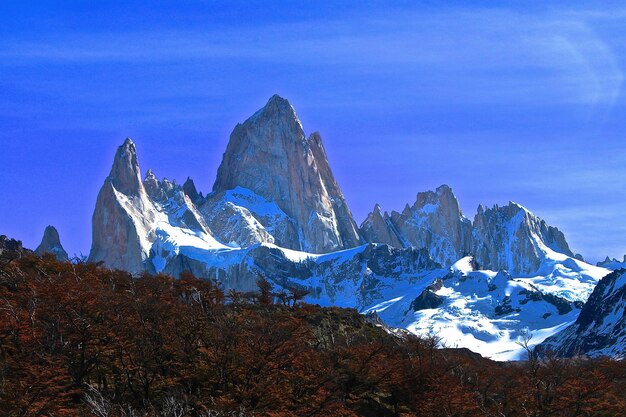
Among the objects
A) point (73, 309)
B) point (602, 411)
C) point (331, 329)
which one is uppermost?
point (331, 329)

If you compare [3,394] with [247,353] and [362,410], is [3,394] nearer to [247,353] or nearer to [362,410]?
[247,353]

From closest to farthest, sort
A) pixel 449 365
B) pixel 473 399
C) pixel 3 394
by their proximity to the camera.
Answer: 1. pixel 3 394
2. pixel 473 399
3. pixel 449 365

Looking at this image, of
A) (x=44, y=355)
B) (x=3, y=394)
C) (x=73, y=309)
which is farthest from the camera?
(x=73, y=309)

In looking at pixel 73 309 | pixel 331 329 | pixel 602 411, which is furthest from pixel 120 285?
pixel 602 411

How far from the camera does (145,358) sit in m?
74.6

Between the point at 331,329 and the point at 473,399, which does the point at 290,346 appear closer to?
the point at 473,399

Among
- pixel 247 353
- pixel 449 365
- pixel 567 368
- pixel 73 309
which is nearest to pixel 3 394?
pixel 73 309

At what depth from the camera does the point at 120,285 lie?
377ft

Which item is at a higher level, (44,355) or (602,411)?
(44,355)

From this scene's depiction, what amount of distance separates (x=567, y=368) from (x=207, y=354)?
4498cm

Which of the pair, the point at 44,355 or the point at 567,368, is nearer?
the point at 44,355

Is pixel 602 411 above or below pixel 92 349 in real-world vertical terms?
below

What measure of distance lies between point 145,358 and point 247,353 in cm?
803

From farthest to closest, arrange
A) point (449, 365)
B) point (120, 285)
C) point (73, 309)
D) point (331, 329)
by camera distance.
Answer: point (331, 329)
point (120, 285)
point (449, 365)
point (73, 309)
